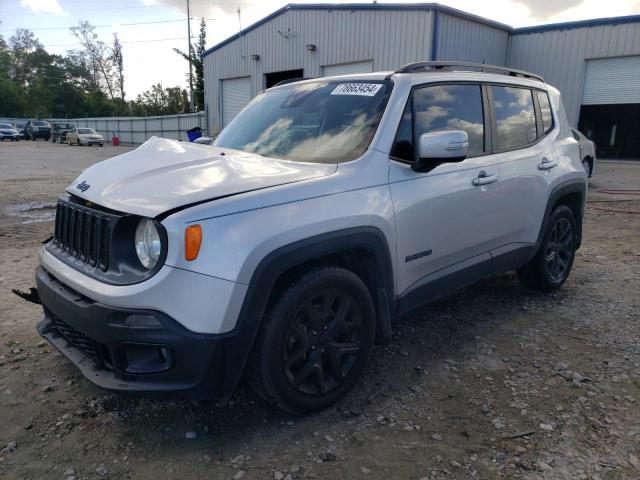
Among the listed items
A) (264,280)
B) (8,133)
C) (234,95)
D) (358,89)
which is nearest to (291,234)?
(264,280)

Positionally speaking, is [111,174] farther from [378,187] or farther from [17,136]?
[17,136]

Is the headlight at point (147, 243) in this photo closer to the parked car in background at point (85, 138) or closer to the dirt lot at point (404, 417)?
the dirt lot at point (404, 417)

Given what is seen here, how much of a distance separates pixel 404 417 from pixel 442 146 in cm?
157

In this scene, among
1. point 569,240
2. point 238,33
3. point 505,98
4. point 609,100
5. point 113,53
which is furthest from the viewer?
point 113,53

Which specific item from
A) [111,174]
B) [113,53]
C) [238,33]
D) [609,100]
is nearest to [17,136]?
[238,33]

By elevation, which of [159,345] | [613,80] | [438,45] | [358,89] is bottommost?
[159,345]

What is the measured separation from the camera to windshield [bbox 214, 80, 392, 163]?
3143 millimetres

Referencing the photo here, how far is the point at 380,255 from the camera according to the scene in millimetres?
2943

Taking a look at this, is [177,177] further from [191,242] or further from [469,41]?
[469,41]

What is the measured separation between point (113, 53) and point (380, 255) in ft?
278

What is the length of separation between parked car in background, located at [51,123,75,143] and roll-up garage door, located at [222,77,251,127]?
20.2m

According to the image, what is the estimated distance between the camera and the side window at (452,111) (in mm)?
3394

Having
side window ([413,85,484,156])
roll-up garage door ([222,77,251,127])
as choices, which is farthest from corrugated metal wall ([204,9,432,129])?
side window ([413,85,484,156])

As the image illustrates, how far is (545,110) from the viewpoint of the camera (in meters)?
4.65
